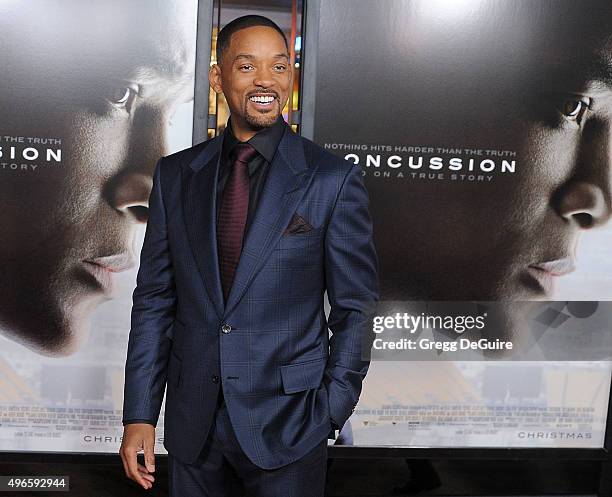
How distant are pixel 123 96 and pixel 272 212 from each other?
4.07ft

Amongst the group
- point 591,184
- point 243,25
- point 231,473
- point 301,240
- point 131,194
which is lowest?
point 231,473

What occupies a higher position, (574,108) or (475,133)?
(574,108)

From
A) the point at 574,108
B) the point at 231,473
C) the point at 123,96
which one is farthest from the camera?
the point at 574,108

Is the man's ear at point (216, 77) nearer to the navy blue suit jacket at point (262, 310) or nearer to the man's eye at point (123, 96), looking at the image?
the navy blue suit jacket at point (262, 310)

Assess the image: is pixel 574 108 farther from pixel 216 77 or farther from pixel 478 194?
pixel 216 77

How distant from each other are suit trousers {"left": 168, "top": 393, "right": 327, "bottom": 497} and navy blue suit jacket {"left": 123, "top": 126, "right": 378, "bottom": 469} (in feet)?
0.12

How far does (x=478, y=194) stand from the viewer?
2701 millimetres

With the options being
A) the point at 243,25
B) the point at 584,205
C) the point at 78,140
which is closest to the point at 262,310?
the point at 243,25

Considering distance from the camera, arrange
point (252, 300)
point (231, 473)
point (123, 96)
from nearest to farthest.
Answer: point (252, 300)
point (231, 473)
point (123, 96)

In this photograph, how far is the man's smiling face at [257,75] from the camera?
5.22ft

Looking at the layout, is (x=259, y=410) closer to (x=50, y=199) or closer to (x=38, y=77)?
(x=50, y=199)

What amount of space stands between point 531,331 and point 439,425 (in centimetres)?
48

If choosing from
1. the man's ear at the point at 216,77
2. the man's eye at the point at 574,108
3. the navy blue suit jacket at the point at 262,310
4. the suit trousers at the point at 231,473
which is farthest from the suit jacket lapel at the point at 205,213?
the man's eye at the point at 574,108

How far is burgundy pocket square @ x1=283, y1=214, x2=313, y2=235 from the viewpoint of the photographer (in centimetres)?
157
